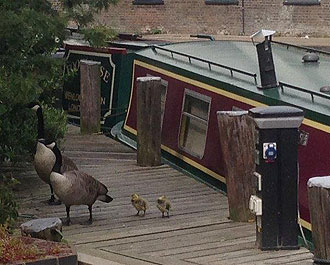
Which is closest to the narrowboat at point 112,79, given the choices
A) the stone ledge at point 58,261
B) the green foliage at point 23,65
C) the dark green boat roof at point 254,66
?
the dark green boat roof at point 254,66

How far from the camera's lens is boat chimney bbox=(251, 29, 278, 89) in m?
10.5

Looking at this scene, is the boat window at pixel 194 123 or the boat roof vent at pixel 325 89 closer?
the boat roof vent at pixel 325 89

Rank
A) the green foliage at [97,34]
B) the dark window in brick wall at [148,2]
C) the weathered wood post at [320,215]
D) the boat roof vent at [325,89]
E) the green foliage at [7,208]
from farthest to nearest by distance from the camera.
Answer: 1. the dark window in brick wall at [148,2]
2. the green foliage at [97,34]
3. the boat roof vent at [325,89]
4. the green foliage at [7,208]
5. the weathered wood post at [320,215]

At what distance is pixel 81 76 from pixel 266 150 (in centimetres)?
641

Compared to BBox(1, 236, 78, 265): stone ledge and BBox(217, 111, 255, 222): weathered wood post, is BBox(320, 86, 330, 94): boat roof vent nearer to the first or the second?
BBox(217, 111, 255, 222): weathered wood post

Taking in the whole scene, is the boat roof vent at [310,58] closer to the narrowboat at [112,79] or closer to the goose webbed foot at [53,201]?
the narrowboat at [112,79]

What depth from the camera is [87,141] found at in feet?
47.5

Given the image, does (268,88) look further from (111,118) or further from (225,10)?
(225,10)

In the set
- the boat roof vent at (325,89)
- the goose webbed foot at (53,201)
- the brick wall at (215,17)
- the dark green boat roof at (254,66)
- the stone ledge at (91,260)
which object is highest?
the boat roof vent at (325,89)

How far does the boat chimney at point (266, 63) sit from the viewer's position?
10508 mm

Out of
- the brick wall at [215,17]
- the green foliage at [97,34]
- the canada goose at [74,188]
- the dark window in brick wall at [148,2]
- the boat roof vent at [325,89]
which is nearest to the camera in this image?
the canada goose at [74,188]

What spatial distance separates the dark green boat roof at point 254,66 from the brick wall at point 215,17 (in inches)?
853

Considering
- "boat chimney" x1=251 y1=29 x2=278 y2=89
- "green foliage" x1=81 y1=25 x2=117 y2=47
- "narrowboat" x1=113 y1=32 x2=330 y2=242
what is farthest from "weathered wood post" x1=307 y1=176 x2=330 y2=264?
"green foliage" x1=81 y1=25 x2=117 y2=47

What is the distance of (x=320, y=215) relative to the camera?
7.47 m
